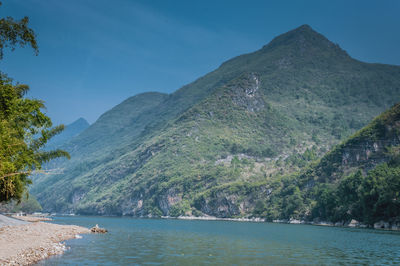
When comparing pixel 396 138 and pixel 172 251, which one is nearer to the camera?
pixel 172 251

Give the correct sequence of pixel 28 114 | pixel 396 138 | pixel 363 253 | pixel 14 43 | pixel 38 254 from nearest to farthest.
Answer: pixel 14 43 → pixel 28 114 → pixel 38 254 → pixel 363 253 → pixel 396 138

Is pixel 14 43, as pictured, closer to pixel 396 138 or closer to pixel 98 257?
pixel 98 257

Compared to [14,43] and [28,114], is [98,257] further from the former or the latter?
[14,43]

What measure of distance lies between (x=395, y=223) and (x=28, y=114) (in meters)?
123

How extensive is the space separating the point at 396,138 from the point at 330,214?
62.7 meters

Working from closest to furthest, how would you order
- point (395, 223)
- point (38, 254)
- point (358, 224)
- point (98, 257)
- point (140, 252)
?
point (38, 254)
point (98, 257)
point (140, 252)
point (395, 223)
point (358, 224)

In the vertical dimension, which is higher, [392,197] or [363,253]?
[392,197]

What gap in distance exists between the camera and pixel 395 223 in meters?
124

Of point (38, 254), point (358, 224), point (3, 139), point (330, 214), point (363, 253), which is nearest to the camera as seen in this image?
point (3, 139)

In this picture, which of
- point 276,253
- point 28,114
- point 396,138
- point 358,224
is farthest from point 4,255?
point 396,138

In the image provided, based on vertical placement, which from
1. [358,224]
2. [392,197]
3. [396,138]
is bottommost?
[358,224]

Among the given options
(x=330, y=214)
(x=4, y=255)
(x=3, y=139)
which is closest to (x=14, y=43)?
(x=3, y=139)

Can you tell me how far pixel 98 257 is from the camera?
46.9 m

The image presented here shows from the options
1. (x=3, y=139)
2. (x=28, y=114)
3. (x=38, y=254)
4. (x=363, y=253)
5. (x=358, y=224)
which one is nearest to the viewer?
(x=3, y=139)
